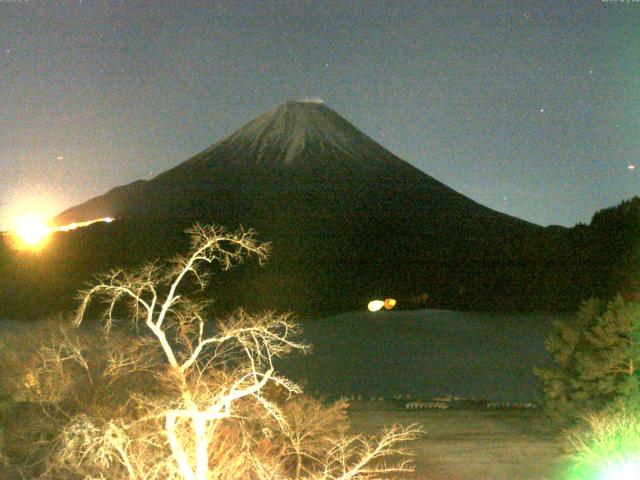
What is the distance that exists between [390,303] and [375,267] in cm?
1074

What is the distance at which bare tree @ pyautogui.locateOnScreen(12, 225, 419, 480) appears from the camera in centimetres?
744

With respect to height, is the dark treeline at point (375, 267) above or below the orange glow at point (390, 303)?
above

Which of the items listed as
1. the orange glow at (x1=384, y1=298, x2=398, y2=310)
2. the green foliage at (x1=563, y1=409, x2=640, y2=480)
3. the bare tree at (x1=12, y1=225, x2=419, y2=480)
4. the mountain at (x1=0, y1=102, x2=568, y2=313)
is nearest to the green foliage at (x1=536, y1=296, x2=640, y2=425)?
the green foliage at (x1=563, y1=409, x2=640, y2=480)

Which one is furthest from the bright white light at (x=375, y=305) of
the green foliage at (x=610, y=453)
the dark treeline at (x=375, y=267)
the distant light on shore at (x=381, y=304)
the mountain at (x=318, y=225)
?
the green foliage at (x=610, y=453)

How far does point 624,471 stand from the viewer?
10.6 metres

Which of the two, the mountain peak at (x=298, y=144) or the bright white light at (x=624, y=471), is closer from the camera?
the bright white light at (x=624, y=471)

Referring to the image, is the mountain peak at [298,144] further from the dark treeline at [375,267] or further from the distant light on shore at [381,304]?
the distant light on shore at [381,304]

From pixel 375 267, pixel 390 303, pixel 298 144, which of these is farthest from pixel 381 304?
pixel 298 144

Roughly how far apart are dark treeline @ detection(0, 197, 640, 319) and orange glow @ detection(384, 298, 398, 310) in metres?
0.82

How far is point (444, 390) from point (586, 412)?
13.4 m

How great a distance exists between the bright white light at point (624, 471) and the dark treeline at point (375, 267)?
18652mm

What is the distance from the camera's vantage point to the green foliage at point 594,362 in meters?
14.8

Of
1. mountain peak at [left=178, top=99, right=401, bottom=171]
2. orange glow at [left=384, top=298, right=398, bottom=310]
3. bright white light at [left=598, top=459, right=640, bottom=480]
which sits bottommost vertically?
orange glow at [left=384, top=298, right=398, bottom=310]

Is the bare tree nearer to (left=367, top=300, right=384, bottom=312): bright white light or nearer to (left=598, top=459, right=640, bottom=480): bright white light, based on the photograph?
(left=598, top=459, right=640, bottom=480): bright white light
